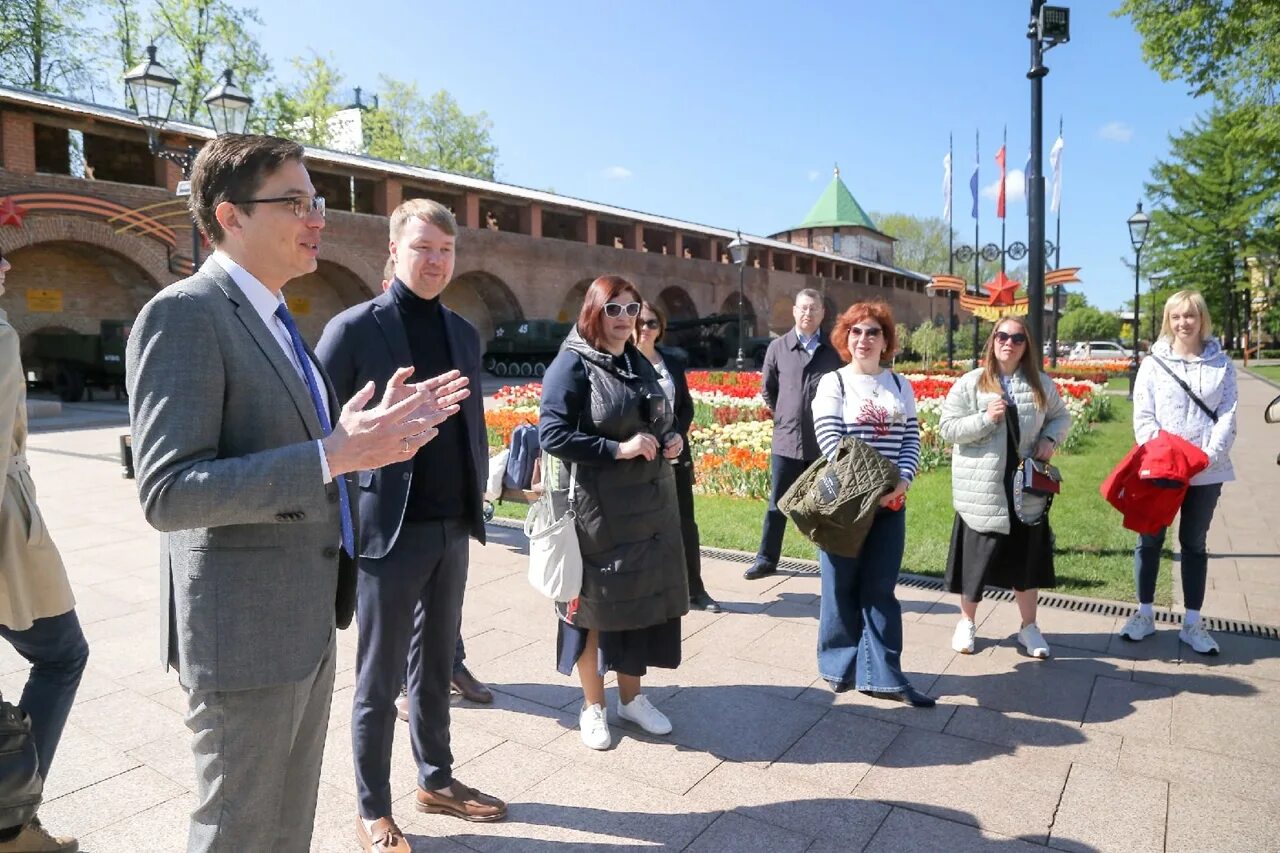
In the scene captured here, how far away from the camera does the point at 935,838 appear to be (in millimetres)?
2705

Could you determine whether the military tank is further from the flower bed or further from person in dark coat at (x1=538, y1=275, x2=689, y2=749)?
person in dark coat at (x1=538, y1=275, x2=689, y2=749)

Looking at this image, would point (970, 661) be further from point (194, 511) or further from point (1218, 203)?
Answer: point (1218, 203)

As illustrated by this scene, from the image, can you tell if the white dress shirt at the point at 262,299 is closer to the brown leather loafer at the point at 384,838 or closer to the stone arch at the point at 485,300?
the brown leather loafer at the point at 384,838

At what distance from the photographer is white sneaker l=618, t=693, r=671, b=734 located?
11.4 feet

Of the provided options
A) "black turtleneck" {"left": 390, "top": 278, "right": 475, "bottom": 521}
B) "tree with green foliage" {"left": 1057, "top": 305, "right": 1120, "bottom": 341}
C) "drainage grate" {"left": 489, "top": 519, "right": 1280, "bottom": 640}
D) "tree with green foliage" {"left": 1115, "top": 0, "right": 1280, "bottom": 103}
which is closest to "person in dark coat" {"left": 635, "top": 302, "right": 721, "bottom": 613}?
"drainage grate" {"left": 489, "top": 519, "right": 1280, "bottom": 640}

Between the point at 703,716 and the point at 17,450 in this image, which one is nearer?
the point at 17,450

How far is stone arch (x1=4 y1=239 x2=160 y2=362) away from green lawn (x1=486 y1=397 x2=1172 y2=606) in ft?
60.9

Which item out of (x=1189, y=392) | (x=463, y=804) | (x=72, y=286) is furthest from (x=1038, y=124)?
(x=72, y=286)

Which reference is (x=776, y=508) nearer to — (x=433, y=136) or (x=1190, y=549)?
(x=1190, y=549)

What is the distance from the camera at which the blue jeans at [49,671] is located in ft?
8.40

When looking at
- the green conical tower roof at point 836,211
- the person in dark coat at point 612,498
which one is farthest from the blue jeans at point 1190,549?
the green conical tower roof at point 836,211

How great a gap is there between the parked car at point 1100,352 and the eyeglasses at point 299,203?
48.0 metres

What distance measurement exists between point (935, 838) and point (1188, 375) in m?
3.11

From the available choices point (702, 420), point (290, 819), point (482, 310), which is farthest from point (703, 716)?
point (482, 310)
